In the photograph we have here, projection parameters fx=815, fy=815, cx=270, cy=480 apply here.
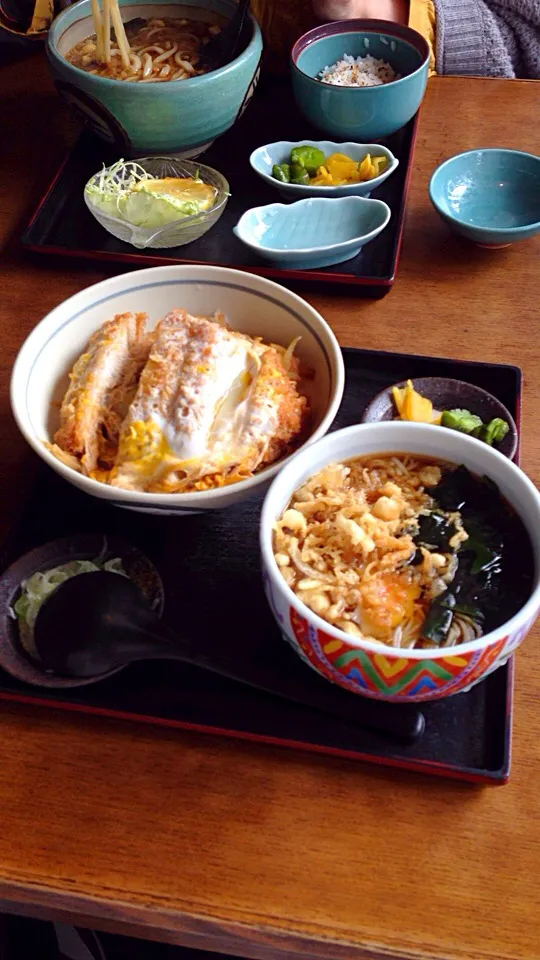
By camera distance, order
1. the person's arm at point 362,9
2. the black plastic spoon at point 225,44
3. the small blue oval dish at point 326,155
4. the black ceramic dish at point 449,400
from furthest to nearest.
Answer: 1. the person's arm at point 362,9
2. the black plastic spoon at point 225,44
3. the small blue oval dish at point 326,155
4. the black ceramic dish at point 449,400

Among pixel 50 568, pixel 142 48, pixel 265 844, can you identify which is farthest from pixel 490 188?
pixel 265 844

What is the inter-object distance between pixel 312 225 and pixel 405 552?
75cm

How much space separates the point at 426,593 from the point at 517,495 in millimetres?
139

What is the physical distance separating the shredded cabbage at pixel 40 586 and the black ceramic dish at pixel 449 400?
37 cm

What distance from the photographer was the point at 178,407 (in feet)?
3.02

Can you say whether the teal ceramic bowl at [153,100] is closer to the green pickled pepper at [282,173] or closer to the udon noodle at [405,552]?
the green pickled pepper at [282,173]

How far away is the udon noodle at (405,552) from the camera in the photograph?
755 millimetres

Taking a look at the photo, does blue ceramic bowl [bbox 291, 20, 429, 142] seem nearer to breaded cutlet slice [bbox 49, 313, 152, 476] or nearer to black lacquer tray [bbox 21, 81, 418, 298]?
black lacquer tray [bbox 21, 81, 418, 298]

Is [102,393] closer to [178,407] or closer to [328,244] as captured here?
[178,407]

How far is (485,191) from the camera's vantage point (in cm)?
144

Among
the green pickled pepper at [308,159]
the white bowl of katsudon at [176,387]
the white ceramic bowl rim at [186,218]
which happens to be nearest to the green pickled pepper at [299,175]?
the green pickled pepper at [308,159]

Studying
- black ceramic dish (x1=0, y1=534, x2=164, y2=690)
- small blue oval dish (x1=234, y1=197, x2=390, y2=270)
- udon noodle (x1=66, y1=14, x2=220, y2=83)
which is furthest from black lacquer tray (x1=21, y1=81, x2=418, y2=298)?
black ceramic dish (x1=0, y1=534, x2=164, y2=690)

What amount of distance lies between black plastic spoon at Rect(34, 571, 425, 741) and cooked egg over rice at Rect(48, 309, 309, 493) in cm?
13

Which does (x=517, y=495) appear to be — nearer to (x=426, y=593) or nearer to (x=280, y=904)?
(x=426, y=593)
